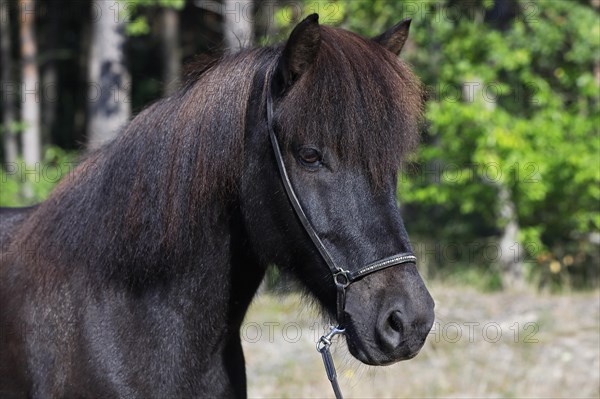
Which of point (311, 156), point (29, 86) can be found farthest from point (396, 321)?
point (29, 86)

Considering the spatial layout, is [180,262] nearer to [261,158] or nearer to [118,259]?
[118,259]

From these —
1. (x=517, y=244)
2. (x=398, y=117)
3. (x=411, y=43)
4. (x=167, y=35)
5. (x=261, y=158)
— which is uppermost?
(x=398, y=117)

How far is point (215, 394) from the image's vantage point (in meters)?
3.04

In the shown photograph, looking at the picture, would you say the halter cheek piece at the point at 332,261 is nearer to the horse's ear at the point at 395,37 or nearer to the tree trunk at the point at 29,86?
the horse's ear at the point at 395,37

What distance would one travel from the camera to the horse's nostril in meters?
2.60

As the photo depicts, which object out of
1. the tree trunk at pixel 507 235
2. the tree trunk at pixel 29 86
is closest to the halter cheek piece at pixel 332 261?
the tree trunk at pixel 507 235

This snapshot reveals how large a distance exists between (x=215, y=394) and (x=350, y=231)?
2.90 ft

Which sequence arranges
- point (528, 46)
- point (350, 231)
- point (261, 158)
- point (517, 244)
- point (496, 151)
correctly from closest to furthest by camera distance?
point (350, 231) → point (261, 158) → point (496, 151) → point (528, 46) → point (517, 244)

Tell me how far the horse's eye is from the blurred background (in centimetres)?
398

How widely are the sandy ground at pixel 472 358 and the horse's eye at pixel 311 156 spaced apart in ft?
9.77

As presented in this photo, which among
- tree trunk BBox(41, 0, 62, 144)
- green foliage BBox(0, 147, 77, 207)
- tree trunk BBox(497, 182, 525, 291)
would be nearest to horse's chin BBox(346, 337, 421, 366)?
green foliage BBox(0, 147, 77, 207)

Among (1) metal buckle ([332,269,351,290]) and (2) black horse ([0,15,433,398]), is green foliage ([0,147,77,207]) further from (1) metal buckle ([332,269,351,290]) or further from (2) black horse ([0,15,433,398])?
(1) metal buckle ([332,269,351,290])

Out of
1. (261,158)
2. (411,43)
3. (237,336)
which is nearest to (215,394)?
(237,336)

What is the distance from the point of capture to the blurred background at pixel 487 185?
7.15 metres
